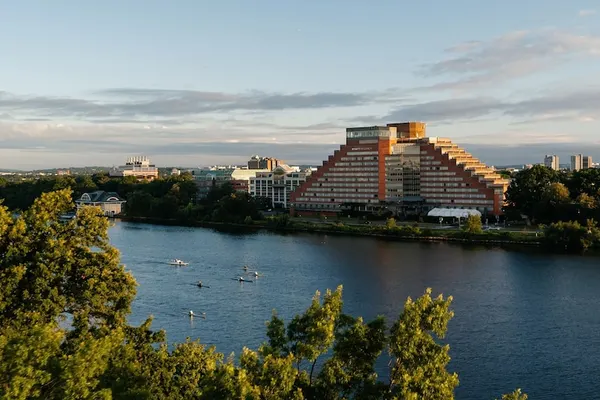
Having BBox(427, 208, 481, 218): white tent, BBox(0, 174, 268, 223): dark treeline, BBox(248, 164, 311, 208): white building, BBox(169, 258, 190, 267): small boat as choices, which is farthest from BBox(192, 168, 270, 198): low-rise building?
BBox(169, 258, 190, 267): small boat

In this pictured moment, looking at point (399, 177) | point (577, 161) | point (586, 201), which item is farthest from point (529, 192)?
point (577, 161)

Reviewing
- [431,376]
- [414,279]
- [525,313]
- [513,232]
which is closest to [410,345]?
[431,376]

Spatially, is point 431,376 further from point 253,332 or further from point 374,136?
point 374,136

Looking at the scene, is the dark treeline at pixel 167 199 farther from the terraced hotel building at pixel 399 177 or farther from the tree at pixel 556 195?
the tree at pixel 556 195

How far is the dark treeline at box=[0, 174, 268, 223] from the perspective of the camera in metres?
65.9

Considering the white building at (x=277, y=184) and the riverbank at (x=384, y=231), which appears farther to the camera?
the white building at (x=277, y=184)

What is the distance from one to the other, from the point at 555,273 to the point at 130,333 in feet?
92.2

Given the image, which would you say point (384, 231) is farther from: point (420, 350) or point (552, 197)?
point (420, 350)

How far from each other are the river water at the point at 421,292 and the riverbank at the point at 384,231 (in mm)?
2732

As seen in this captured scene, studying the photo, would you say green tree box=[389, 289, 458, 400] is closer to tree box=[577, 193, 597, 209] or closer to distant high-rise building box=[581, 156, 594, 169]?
tree box=[577, 193, 597, 209]

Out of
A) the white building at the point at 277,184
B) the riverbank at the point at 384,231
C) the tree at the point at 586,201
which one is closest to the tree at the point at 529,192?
the tree at the point at 586,201

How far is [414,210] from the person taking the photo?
212 feet

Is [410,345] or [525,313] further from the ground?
[410,345]

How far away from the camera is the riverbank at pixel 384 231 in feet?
155
